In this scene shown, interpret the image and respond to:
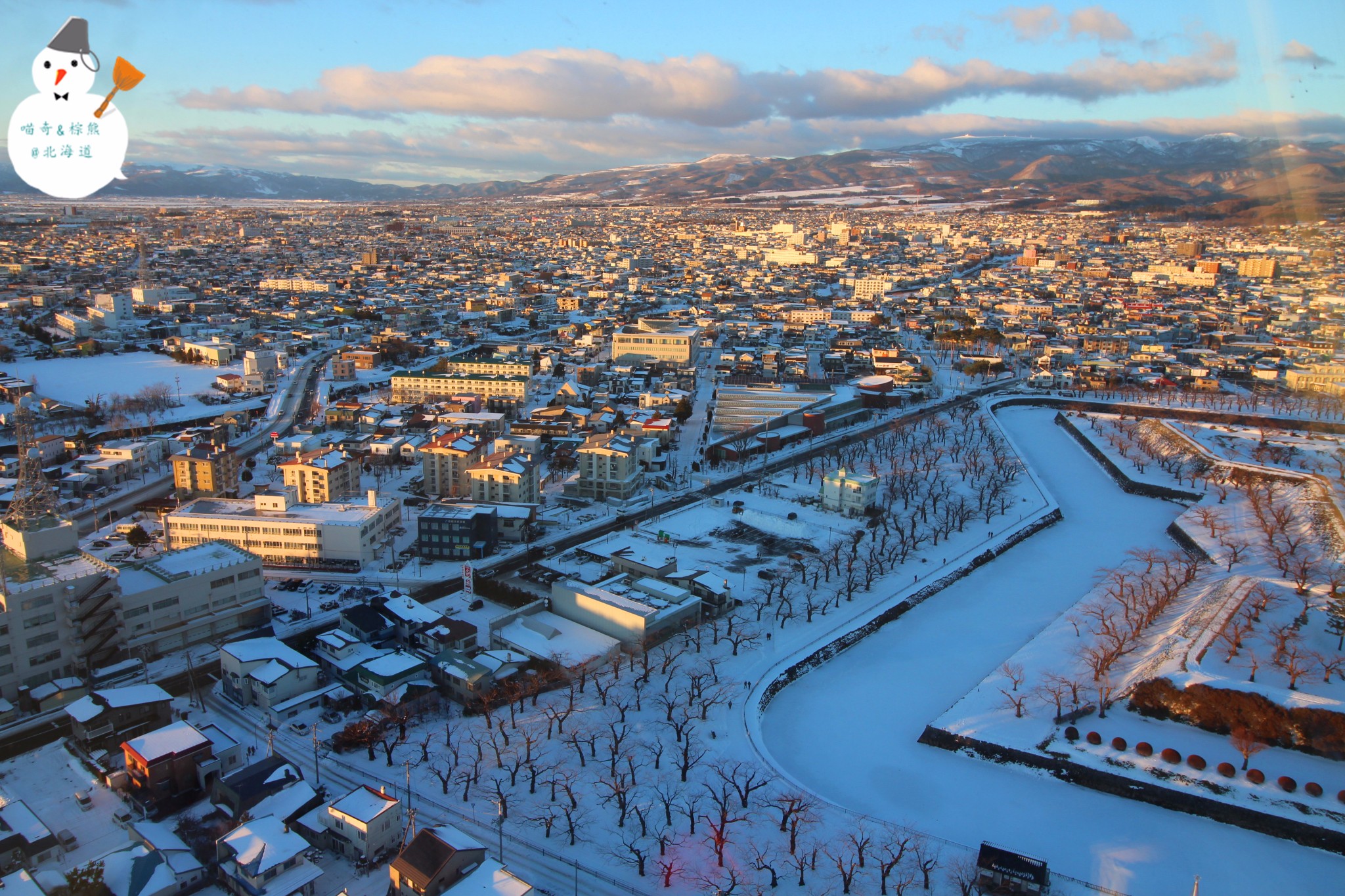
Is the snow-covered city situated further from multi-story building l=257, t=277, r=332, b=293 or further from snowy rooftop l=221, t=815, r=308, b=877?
multi-story building l=257, t=277, r=332, b=293

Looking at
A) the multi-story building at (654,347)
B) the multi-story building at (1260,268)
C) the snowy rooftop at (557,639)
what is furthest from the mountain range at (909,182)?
the snowy rooftop at (557,639)

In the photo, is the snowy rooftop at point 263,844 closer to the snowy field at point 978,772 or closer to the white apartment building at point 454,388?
the snowy field at point 978,772

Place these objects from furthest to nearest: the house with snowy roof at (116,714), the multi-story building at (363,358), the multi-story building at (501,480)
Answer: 1. the multi-story building at (363,358)
2. the multi-story building at (501,480)
3. the house with snowy roof at (116,714)

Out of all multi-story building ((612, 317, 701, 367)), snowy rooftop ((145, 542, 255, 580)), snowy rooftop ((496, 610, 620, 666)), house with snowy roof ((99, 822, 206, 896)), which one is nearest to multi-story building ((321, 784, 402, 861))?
house with snowy roof ((99, 822, 206, 896))

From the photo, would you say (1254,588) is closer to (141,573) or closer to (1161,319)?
(141,573)

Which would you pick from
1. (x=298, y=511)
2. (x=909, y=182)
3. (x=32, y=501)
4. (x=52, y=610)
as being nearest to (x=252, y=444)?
(x=298, y=511)
